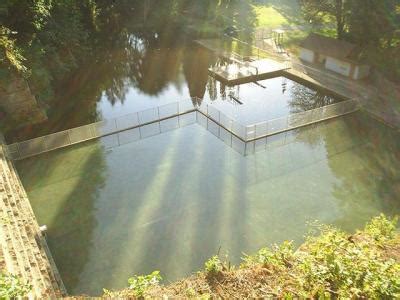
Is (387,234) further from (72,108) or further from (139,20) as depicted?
(139,20)

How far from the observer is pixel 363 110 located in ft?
114

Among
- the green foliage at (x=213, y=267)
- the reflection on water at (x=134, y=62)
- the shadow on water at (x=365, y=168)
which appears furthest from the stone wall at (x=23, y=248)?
the shadow on water at (x=365, y=168)

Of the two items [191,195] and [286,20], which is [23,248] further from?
[286,20]

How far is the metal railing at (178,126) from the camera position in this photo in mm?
29116

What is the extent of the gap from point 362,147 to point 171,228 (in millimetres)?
18053

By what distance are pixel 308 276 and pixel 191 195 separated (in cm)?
1258

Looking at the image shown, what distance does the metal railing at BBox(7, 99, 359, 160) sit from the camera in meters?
29.1

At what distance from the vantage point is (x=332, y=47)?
43.1m

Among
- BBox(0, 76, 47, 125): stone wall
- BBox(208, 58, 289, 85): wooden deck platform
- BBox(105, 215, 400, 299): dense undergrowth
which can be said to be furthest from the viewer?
BBox(208, 58, 289, 85): wooden deck platform

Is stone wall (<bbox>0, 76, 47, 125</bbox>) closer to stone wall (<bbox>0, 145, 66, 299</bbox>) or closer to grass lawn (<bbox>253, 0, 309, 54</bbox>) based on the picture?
stone wall (<bbox>0, 145, 66, 299</bbox>)

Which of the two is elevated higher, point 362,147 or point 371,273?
point 371,273

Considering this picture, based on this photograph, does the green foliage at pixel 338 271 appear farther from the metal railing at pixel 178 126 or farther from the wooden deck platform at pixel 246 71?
the wooden deck platform at pixel 246 71

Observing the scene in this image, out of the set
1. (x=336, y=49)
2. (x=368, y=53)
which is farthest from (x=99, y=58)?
(x=368, y=53)

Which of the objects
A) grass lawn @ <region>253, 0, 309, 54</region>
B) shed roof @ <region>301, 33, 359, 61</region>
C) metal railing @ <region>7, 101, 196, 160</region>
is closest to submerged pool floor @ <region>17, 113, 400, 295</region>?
metal railing @ <region>7, 101, 196, 160</region>
